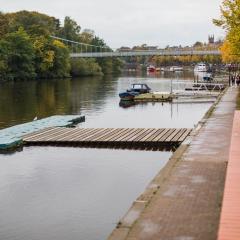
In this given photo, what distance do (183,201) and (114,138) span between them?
1513 centimetres

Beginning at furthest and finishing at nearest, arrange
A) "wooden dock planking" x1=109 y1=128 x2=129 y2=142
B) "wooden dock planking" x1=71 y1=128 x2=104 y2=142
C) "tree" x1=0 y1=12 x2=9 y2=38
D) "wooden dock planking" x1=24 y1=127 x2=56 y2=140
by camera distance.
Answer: "tree" x1=0 y1=12 x2=9 y2=38 < "wooden dock planking" x1=24 y1=127 x2=56 y2=140 < "wooden dock planking" x1=71 y1=128 x2=104 y2=142 < "wooden dock planking" x1=109 y1=128 x2=129 y2=142

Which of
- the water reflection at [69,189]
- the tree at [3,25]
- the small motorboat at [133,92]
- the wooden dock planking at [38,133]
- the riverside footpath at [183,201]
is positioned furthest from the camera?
the tree at [3,25]

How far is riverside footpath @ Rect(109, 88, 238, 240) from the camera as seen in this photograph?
11.6m

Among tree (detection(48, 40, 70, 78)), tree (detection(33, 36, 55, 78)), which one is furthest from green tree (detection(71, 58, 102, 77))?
tree (detection(33, 36, 55, 78))

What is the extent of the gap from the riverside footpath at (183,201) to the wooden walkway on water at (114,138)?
19.5 ft

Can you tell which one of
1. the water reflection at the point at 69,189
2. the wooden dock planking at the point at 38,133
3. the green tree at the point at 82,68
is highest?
the green tree at the point at 82,68

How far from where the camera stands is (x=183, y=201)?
45.9 ft

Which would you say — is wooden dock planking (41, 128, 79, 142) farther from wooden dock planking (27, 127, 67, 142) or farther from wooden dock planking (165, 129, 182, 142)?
wooden dock planking (165, 129, 182, 142)

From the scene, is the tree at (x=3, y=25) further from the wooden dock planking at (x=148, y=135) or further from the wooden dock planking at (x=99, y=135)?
the wooden dock planking at (x=148, y=135)

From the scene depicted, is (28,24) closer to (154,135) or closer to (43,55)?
(43,55)

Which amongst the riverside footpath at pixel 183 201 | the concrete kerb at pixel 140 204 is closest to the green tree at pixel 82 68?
the riverside footpath at pixel 183 201

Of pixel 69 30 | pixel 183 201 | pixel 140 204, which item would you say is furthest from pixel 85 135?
pixel 69 30

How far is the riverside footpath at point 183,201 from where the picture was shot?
11.6 metres

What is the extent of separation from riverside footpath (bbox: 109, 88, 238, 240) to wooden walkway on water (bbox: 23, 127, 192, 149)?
19.5ft
